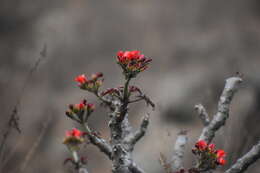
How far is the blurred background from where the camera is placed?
5.89 m

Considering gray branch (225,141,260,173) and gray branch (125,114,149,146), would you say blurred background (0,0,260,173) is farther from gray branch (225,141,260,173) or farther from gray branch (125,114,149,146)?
gray branch (225,141,260,173)

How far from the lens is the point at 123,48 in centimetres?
657

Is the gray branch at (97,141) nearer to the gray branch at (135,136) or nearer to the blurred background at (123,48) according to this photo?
the gray branch at (135,136)

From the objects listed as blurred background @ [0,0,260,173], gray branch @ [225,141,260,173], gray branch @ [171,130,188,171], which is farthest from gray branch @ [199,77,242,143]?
blurred background @ [0,0,260,173]

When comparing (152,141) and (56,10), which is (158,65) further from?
(56,10)

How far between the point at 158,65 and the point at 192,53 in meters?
0.61

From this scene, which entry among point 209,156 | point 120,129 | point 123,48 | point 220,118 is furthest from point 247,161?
point 123,48

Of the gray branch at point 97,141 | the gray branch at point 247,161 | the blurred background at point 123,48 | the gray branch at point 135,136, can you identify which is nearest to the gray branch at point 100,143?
the gray branch at point 97,141

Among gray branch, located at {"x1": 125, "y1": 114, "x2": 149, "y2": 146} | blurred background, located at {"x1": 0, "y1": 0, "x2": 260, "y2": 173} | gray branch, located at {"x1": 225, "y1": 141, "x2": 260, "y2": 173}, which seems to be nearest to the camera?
gray branch, located at {"x1": 225, "y1": 141, "x2": 260, "y2": 173}

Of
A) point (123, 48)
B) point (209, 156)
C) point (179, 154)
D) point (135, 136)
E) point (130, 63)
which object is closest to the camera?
point (130, 63)

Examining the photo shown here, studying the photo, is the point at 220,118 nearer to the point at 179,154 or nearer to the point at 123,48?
the point at 179,154

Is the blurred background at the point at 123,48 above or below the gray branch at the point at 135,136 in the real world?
above

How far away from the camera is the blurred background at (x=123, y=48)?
19.3 ft

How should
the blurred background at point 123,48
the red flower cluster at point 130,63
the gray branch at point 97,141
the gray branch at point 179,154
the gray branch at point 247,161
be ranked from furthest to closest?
the blurred background at point 123,48, the gray branch at point 179,154, the gray branch at point 247,161, the gray branch at point 97,141, the red flower cluster at point 130,63
